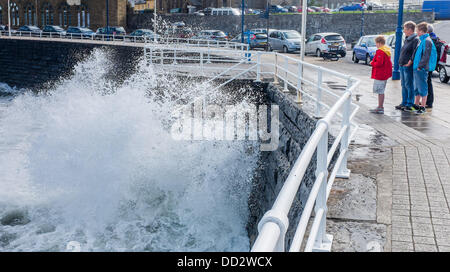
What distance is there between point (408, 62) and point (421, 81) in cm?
52

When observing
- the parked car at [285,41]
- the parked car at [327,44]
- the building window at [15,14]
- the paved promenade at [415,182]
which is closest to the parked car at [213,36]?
the parked car at [285,41]

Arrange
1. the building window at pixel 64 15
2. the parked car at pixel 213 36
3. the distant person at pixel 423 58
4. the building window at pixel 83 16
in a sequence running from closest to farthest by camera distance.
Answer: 1. the distant person at pixel 423 58
2. the parked car at pixel 213 36
3. the building window at pixel 83 16
4. the building window at pixel 64 15

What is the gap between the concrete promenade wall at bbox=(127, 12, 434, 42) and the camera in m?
48.6

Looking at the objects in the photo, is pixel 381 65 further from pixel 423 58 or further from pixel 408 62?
pixel 423 58

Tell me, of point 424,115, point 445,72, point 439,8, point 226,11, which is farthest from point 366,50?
point 226,11

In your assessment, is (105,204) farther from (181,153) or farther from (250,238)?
(250,238)

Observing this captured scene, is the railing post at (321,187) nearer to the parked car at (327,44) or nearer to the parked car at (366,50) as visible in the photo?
the parked car at (366,50)

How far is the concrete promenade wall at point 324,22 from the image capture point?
48.6 meters

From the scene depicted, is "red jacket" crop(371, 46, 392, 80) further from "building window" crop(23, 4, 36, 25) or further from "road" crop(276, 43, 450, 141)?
"building window" crop(23, 4, 36, 25)

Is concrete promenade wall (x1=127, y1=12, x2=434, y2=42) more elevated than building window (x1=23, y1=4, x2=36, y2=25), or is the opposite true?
building window (x1=23, y1=4, x2=36, y2=25)

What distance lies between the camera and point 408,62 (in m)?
9.74

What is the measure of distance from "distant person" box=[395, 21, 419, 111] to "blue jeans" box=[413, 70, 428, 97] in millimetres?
353

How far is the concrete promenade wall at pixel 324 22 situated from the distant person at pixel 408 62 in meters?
39.5

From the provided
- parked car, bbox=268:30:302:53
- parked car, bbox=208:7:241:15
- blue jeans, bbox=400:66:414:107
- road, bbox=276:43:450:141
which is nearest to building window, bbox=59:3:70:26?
parked car, bbox=208:7:241:15
